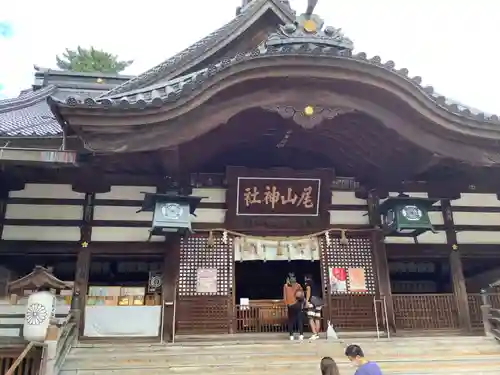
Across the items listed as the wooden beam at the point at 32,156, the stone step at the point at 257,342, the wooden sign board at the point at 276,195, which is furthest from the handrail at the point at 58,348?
the wooden sign board at the point at 276,195

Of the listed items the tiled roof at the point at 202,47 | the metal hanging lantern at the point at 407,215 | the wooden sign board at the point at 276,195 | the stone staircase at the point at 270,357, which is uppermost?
the tiled roof at the point at 202,47

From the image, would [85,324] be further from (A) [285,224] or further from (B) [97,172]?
(A) [285,224]

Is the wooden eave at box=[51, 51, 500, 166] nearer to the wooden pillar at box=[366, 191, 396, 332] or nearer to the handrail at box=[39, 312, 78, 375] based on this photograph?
the wooden pillar at box=[366, 191, 396, 332]

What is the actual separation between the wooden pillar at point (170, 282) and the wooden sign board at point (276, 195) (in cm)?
Result: 159

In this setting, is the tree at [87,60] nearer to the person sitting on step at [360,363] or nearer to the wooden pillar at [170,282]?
the wooden pillar at [170,282]

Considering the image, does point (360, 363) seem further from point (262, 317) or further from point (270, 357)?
point (262, 317)

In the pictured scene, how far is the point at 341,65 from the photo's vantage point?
8172 mm

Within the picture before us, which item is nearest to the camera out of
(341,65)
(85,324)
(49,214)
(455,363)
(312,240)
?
(455,363)

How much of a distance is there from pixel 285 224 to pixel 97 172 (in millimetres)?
4188

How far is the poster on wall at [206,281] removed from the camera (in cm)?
953

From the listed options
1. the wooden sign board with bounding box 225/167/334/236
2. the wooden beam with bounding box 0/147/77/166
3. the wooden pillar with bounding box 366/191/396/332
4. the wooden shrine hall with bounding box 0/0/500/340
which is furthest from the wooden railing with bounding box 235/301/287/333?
the wooden beam with bounding box 0/147/77/166

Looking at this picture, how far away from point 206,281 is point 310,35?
5337 mm

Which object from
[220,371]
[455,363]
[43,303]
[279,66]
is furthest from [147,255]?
[455,363]

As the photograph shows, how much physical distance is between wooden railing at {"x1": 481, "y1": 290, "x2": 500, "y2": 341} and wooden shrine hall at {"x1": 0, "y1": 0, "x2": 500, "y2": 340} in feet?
2.78
